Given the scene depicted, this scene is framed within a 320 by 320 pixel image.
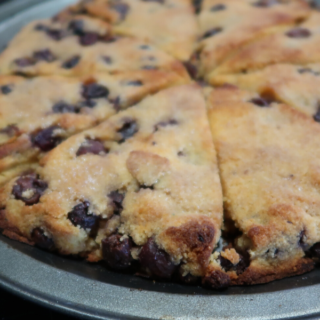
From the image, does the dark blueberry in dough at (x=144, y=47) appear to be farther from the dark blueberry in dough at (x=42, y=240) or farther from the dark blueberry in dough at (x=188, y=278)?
the dark blueberry in dough at (x=188, y=278)

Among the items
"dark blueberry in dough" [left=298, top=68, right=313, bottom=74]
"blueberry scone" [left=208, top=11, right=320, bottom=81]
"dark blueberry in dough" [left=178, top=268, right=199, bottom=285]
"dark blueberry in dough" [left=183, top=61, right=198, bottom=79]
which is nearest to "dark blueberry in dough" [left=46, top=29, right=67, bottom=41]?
"dark blueberry in dough" [left=183, top=61, right=198, bottom=79]

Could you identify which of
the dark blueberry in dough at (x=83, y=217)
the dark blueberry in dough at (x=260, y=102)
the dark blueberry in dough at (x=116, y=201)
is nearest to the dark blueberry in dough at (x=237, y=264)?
the dark blueberry in dough at (x=116, y=201)

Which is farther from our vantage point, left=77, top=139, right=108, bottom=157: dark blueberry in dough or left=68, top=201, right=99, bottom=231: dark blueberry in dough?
left=77, top=139, right=108, bottom=157: dark blueberry in dough

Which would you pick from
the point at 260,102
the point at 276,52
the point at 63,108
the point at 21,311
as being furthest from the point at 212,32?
the point at 21,311

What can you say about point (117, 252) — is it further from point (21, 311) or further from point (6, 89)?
point (6, 89)

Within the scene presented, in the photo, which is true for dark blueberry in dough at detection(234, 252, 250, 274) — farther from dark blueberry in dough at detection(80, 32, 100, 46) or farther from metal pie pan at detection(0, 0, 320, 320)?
dark blueberry in dough at detection(80, 32, 100, 46)

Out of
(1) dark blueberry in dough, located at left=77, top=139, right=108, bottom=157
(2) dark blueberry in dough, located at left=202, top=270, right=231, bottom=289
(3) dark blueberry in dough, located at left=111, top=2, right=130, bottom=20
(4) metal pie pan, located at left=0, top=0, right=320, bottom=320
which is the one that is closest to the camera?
(4) metal pie pan, located at left=0, top=0, right=320, bottom=320

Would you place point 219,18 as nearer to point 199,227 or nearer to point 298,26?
point 298,26
